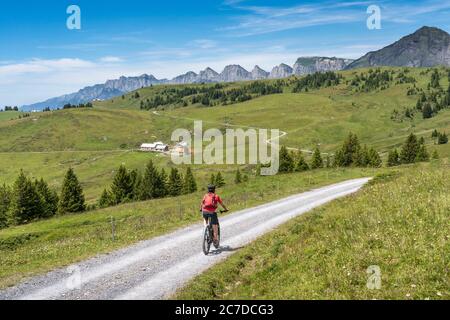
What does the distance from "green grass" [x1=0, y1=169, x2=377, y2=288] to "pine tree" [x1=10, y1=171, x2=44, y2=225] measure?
2174 centimetres

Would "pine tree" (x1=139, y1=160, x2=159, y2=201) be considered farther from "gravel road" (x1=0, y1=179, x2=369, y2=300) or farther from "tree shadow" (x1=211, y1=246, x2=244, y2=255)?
"tree shadow" (x1=211, y1=246, x2=244, y2=255)

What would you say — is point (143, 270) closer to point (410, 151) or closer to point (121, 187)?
point (121, 187)

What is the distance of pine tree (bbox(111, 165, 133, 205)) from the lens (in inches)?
3858

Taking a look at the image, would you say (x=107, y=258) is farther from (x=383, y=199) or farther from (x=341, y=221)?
(x=383, y=199)

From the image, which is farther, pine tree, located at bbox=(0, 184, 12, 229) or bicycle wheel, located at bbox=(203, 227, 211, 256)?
pine tree, located at bbox=(0, 184, 12, 229)

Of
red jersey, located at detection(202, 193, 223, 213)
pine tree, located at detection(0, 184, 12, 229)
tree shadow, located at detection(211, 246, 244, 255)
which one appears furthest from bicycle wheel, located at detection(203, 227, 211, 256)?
pine tree, located at detection(0, 184, 12, 229)

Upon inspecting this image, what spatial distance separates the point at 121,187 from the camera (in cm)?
9912

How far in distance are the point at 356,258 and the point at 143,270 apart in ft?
31.4

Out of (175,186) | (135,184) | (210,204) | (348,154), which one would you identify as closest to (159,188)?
(135,184)

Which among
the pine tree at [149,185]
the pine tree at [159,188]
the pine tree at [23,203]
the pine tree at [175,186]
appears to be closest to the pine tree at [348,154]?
the pine tree at [175,186]

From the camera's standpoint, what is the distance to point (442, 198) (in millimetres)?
17125
